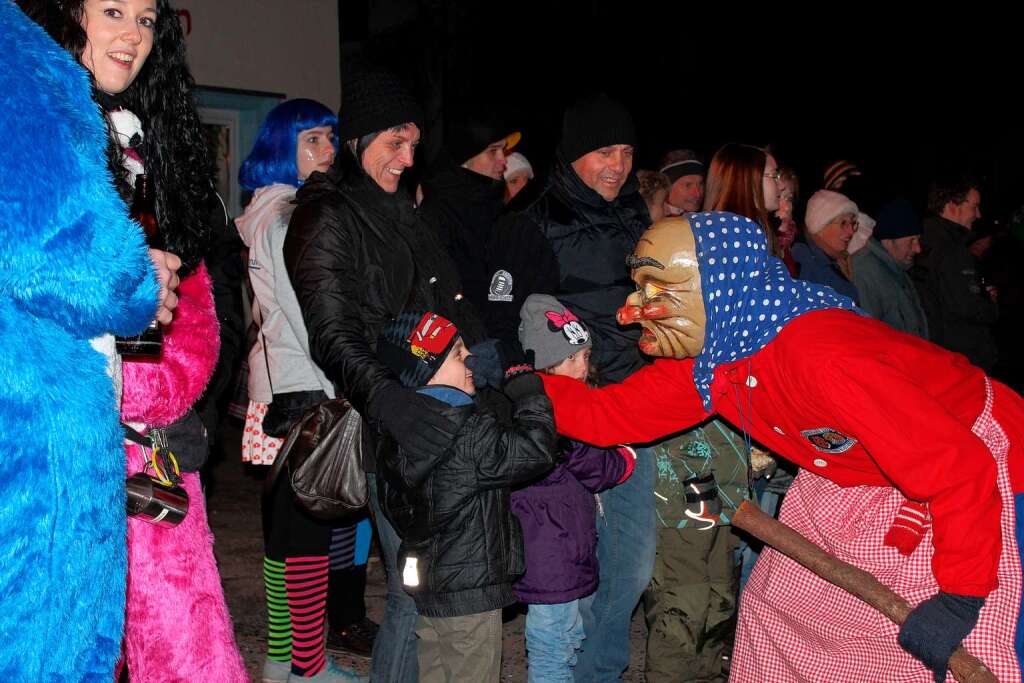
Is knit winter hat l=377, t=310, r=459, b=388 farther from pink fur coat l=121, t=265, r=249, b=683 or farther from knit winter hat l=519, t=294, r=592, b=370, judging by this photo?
pink fur coat l=121, t=265, r=249, b=683

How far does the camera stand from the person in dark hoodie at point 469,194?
398 cm

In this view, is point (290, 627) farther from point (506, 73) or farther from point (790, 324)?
point (506, 73)

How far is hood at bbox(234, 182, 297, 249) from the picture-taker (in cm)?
395

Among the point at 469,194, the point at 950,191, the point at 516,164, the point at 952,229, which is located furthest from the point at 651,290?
the point at 950,191

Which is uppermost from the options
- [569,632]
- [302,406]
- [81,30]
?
[81,30]

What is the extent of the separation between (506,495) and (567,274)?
1.01m

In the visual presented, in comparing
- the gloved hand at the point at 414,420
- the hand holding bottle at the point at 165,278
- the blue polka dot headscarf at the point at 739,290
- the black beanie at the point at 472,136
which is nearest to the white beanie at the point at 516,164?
the black beanie at the point at 472,136

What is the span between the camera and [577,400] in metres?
3.32

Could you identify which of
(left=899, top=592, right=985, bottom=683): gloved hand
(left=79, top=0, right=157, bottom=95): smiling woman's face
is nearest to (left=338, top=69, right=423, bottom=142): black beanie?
(left=79, top=0, right=157, bottom=95): smiling woman's face

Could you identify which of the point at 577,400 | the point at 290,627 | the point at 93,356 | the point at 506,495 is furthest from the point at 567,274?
the point at 93,356

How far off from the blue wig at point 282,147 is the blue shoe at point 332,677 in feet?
6.43

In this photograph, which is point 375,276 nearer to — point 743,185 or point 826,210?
point 743,185

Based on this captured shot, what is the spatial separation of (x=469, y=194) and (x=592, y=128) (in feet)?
1.99

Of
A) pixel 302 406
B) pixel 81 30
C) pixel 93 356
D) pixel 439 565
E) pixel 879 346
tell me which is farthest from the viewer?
pixel 302 406
